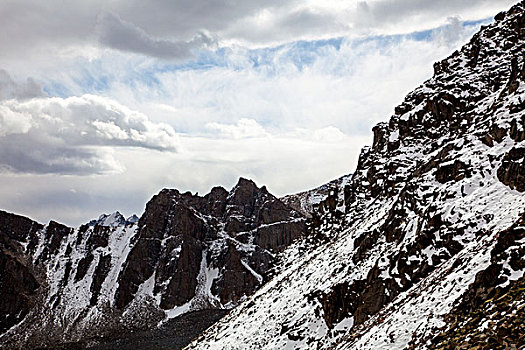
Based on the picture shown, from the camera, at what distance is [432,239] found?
32.7 metres

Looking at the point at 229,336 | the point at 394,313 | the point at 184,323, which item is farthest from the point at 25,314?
the point at 394,313

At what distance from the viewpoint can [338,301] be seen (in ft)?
132

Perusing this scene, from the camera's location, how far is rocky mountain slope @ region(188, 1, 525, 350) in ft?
63.1

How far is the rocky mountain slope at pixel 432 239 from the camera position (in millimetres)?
19219

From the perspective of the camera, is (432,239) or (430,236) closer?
(432,239)

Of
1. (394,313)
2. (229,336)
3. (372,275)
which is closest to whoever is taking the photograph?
(394,313)

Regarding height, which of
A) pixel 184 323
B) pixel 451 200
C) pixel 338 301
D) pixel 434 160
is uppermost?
pixel 434 160

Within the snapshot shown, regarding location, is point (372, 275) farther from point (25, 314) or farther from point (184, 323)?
point (25, 314)

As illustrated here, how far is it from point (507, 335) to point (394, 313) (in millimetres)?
12383

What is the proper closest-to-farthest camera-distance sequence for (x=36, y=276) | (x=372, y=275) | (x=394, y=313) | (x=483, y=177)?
(x=394, y=313) < (x=483, y=177) < (x=372, y=275) < (x=36, y=276)

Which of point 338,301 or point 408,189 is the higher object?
point 408,189

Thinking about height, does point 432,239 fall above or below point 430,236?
below

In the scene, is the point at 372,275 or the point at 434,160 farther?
the point at 434,160

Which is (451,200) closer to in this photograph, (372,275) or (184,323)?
(372,275)
